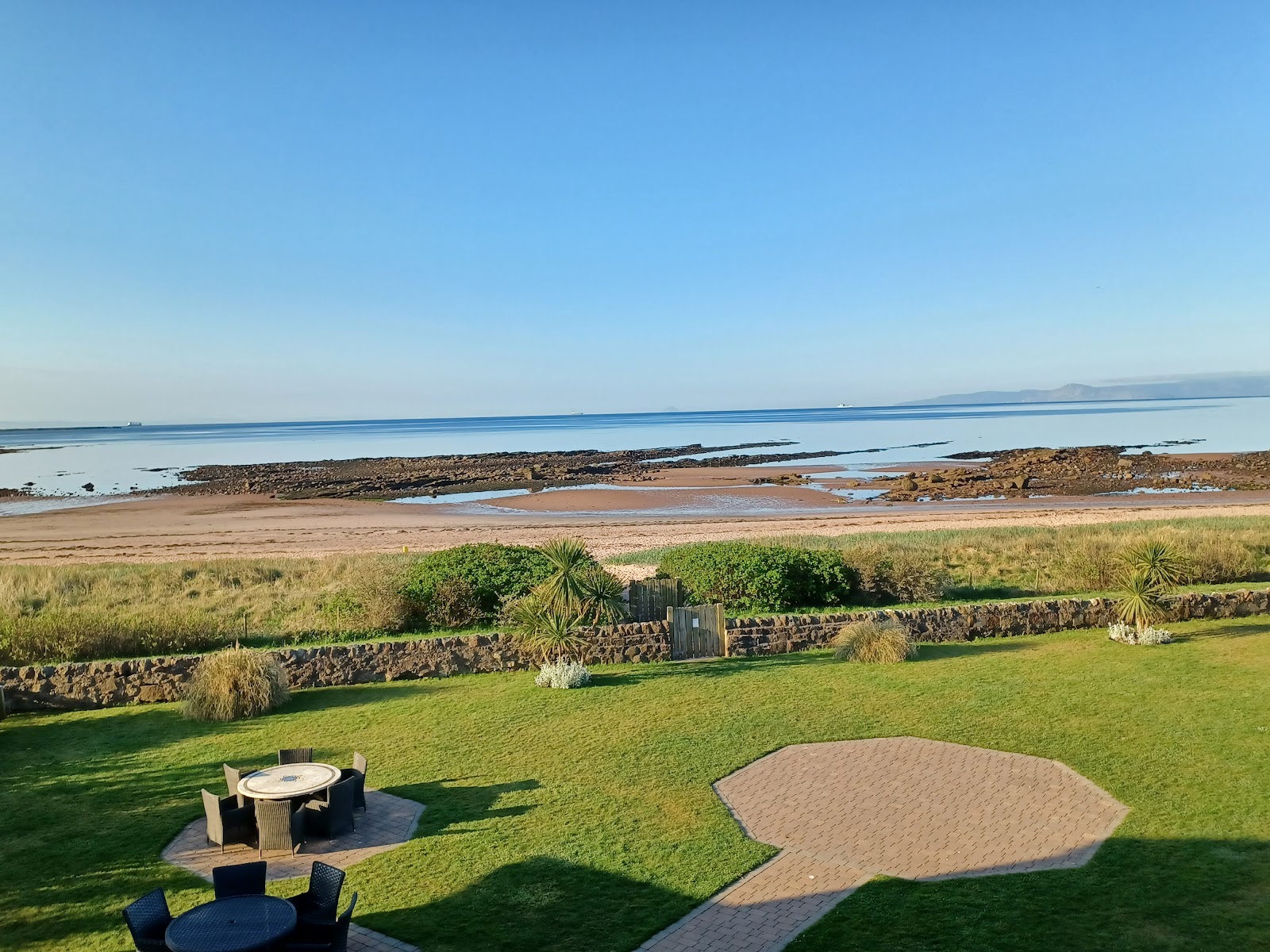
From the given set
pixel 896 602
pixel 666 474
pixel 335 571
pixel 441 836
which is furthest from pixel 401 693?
pixel 666 474

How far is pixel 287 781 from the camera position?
959 centimetres

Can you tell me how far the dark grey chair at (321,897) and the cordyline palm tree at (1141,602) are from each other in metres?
16.0

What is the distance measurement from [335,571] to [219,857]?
15270 mm

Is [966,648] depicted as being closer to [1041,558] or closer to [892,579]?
[892,579]

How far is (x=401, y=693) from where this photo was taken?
15.3m

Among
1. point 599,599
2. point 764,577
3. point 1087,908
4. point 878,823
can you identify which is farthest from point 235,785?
point 764,577

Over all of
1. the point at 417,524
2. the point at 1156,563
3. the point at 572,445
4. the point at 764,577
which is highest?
the point at 572,445

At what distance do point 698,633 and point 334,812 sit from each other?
9174mm

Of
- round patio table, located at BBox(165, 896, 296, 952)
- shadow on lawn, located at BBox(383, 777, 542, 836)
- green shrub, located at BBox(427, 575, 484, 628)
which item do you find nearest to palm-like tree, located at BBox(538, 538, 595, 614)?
green shrub, located at BBox(427, 575, 484, 628)

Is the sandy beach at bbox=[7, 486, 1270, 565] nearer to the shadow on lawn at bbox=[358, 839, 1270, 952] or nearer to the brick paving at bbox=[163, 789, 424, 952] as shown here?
the brick paving at bbox=[163, 789, 424, 952]

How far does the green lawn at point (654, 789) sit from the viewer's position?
7.55 m

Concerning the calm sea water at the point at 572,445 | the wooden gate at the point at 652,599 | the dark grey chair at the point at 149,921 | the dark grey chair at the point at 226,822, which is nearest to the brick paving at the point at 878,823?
the dark grey chair at the point at 149,921

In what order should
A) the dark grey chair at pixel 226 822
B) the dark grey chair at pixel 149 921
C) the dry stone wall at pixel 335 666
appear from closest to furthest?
1. the dark grey chair at pixel 149 921
2. the dark grey chair at pixel 226 822
3. the dry stone wall at pixel 335 666

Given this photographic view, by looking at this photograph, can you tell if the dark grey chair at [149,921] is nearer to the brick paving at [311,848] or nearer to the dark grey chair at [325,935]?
the dark grey chair at [325,935]
